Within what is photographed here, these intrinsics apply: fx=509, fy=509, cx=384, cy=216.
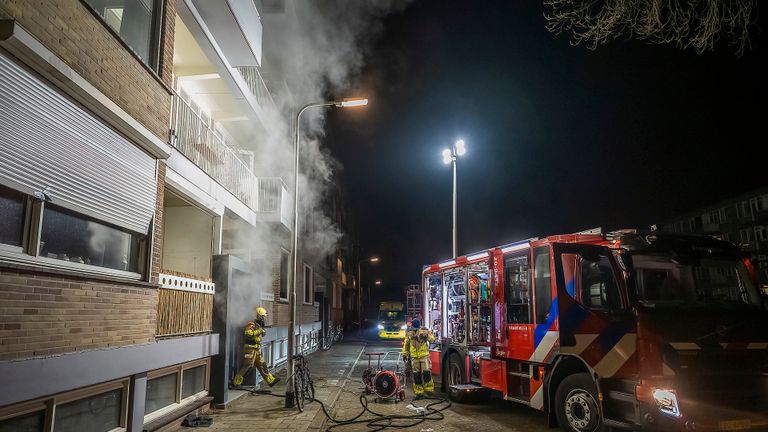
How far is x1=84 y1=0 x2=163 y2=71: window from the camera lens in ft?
21.6

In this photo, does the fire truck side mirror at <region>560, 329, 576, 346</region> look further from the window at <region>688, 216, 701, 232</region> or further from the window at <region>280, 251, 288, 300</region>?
the window at <region>688, 216, 701, 232</region>

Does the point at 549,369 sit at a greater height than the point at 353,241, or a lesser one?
lesser

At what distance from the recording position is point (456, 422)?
8711 millimetres

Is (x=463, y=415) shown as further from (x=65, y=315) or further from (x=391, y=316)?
(x=391, y=316)

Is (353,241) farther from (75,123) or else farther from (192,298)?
(75,123)

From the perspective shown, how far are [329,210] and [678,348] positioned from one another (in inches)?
1025

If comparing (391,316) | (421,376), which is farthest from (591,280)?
(391,316)

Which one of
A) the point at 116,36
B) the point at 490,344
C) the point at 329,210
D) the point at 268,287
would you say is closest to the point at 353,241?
the point at 329,210

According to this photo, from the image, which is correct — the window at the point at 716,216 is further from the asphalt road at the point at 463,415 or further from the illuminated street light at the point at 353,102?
the illuminated street light at the point at 353,102

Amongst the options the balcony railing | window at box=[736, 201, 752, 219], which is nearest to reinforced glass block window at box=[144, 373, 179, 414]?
the balcony railing

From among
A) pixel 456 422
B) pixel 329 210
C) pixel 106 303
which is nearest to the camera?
pixel 106 303

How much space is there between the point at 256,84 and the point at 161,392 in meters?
9.52

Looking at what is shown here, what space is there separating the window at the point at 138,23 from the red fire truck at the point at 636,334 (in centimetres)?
664

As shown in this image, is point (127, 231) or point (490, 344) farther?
point (490, 344)
